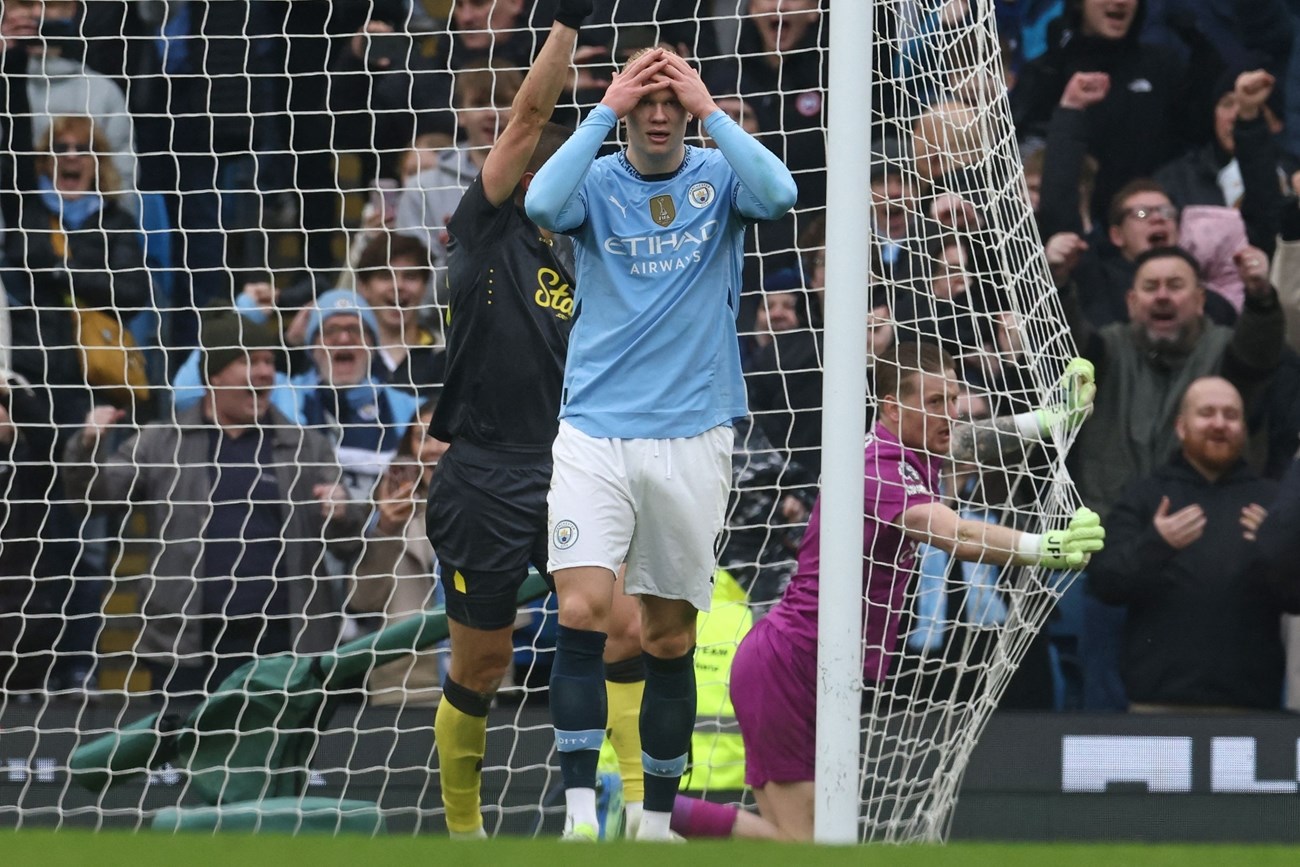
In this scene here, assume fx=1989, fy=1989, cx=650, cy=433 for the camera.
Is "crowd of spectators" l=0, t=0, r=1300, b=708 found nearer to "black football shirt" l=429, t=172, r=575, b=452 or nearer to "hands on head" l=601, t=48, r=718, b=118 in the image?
"black football shirt" l=429, t=172, r=575, b=452

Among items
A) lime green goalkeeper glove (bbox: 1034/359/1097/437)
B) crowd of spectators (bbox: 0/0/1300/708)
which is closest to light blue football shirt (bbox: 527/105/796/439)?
lime green goalkeeper glove (bbox: 1034/359/1097/437)

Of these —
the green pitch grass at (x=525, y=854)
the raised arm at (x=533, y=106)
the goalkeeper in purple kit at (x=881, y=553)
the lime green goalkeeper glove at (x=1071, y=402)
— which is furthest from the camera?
the lime green goalkeeper glove at (x=1071, y=402)

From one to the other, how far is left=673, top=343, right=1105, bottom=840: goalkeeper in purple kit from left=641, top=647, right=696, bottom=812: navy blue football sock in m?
0.82

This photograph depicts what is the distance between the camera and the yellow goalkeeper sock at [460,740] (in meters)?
5.54

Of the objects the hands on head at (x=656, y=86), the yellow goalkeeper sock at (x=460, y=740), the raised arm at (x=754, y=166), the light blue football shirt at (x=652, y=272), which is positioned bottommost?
the yellow goalkeeper sock at (x=460, y=740)

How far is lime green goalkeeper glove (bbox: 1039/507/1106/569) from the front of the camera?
503 centimetres

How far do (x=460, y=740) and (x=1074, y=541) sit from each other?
179cm

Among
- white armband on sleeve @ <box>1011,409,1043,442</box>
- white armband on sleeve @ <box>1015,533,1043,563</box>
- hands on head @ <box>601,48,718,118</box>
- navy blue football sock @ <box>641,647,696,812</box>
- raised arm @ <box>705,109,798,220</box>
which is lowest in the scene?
navy blue football sock @ <box>641,647,696,812</box>

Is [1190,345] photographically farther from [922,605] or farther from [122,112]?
[122,112]

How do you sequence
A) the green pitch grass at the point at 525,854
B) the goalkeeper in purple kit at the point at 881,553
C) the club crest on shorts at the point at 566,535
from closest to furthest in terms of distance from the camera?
the green pitch grass at the point at 525,854, the club crest on shorts at the point at 566,535, the goalkeeper in purple kit at the point at 881,553

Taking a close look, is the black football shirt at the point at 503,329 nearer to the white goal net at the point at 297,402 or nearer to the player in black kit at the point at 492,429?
the player in black kit at the point at 492,429

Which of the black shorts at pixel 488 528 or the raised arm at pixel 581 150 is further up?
the raised arm at pixel 581 150

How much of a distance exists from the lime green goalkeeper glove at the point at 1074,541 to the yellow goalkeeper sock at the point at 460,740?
5.28 feet

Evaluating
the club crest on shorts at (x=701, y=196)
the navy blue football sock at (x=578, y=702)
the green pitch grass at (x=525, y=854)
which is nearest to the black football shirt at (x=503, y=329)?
the club crest on shorts at (x=701, y=196)
